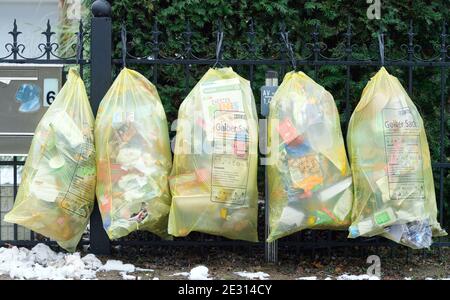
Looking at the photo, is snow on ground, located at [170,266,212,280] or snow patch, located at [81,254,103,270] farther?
snow patch, located at [81,254,103,270]

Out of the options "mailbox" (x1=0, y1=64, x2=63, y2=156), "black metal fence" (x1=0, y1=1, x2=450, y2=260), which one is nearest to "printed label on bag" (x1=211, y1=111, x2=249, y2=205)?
"black metal fence" (x1=0, y1=1, x2=450, y2=260)

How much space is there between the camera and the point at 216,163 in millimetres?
4387

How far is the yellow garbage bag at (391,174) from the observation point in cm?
440

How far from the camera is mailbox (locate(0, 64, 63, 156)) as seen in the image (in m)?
4.89

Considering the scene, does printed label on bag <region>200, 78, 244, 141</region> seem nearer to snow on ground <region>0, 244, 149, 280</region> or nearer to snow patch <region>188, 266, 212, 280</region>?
snow patch <region>188, 266, 212, 280</region>

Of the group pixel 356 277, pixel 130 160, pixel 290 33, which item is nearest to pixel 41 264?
pixel 130 160

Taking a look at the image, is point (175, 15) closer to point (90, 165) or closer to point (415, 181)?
point (90, 165)

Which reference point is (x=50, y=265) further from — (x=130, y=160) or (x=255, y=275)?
(x=255, y=275)

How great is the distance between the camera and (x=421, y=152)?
4.48m

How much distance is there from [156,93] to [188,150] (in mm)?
504

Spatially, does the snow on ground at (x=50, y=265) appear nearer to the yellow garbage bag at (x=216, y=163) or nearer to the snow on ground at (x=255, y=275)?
the yellow garbage bag at (x=216, y=163)

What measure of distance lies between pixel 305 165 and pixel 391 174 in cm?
54

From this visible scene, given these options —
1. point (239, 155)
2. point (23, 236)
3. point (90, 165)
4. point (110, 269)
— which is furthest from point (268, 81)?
point (23, 236)

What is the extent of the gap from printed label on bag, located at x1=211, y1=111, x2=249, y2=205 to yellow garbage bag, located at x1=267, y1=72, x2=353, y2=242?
0.20 metres
